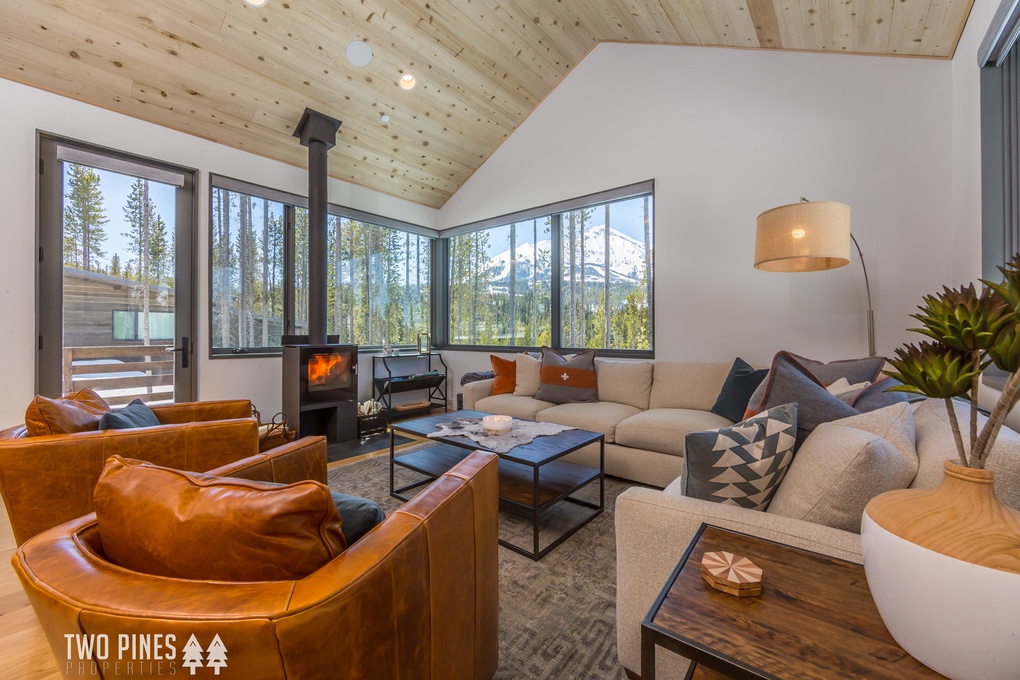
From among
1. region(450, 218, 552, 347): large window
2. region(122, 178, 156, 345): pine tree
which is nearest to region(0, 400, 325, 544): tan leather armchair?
region(122, 178, 156, 345): pine tree

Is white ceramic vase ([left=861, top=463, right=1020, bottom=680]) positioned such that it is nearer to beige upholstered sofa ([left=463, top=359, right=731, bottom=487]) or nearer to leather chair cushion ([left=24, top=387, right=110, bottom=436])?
beige upholstered sofa ([left=463, top=359, right=731, bottom=487])

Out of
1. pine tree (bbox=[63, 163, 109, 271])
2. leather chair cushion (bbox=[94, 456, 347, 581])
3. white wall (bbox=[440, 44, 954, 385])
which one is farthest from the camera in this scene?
pine tree (bbox=[63, 163, 109, 271])

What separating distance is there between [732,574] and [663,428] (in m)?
1.94

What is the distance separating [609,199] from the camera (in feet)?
13.5

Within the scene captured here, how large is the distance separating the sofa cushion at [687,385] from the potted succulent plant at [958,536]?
2492 millimetres

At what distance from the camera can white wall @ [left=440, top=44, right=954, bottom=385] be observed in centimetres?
276

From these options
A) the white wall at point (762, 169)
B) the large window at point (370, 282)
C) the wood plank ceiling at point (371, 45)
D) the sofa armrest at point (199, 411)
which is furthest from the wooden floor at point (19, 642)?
the white wall at point (762, 169)

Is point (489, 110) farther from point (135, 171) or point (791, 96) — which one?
point (135, 171)

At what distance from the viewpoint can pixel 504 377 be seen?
3.99 m

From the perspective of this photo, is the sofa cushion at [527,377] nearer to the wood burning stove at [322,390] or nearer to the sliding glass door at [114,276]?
the wood burning stove at [322,390]

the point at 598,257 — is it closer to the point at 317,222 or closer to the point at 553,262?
the point at 553,262

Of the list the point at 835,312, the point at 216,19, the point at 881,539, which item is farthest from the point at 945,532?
the point at 216,19

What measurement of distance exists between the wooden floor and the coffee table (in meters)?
1.46

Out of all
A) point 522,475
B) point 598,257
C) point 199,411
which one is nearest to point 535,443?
point 522,475
